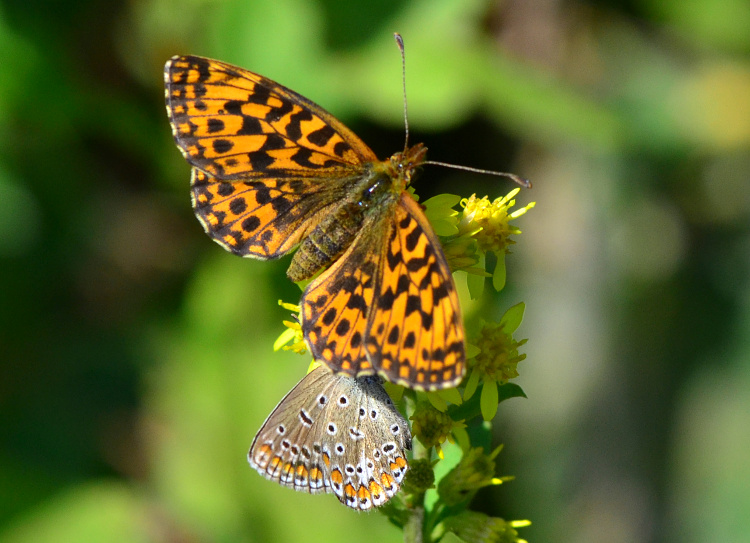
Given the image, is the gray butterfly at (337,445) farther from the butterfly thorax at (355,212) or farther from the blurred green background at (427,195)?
the blurred green background at (427,195)

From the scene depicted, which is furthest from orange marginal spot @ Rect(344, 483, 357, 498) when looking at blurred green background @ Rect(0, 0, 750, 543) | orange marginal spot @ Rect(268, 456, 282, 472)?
blurred green background @ Rect(0, 0, 750, 543)

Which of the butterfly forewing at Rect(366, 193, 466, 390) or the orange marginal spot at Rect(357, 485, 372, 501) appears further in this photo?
the orange marginal spot at Rect(357, 485, 372, 501)

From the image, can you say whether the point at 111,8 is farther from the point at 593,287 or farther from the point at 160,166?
the point at 593,287

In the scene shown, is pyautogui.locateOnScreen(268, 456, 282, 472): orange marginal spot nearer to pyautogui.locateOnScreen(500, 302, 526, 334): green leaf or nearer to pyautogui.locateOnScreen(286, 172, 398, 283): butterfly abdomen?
pyautogui.locateOnScreen(286, 172, 398, 283): butterfly abdomen

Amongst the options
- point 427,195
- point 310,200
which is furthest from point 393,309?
point 427,195

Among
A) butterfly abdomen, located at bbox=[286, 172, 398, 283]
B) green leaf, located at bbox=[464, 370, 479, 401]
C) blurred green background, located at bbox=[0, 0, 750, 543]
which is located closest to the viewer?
green leaf, located at bbox=[464, 370, 479, 401]

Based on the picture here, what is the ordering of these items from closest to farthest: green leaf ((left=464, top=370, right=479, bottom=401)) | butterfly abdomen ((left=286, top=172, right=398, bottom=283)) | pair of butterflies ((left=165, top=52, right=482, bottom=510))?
pair of butterflies ((left=165, top=52, right=482, bottom=510)), green leaf ((left=464, top=370, right=479, bottom=401)), butterfly abdomen ((left=286, top=172, right=398, bottom=283))

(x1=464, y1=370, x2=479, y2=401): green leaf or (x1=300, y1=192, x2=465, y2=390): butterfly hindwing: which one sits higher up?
(x1=300, y1=192, x2=465, y2=390): butterfly hindwing
